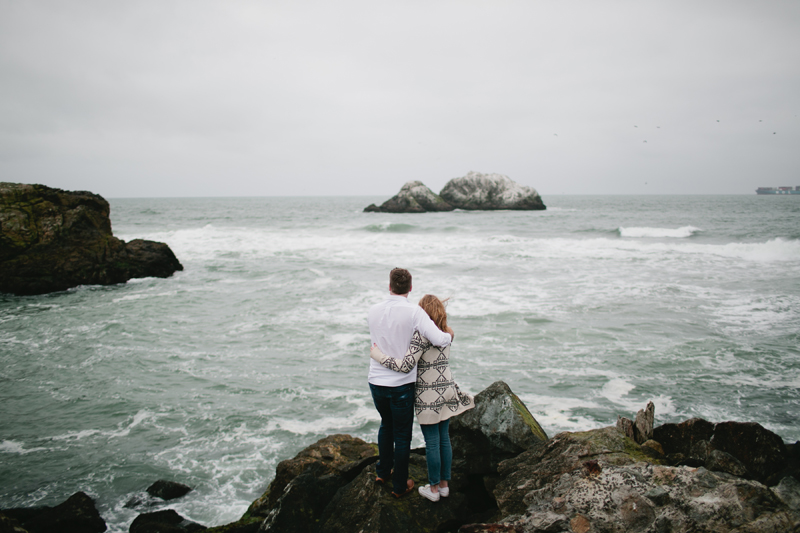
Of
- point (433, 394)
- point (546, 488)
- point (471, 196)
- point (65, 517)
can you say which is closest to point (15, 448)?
point (65, 517)

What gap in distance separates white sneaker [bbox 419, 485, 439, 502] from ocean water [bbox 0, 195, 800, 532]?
273 centimetres

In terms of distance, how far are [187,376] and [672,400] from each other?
8.66 m

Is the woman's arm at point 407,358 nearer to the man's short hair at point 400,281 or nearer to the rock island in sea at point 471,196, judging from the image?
the man's short hair at point 400,281

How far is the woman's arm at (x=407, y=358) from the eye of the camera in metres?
3.26

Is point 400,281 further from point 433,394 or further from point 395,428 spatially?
point 395,428

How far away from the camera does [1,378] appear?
8.30m

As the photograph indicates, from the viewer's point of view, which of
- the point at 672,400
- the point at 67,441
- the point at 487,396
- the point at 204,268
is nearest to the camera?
the point at 487,396

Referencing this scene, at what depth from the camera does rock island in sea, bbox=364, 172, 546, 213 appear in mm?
68312

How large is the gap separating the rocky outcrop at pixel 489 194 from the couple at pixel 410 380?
68.8 metres

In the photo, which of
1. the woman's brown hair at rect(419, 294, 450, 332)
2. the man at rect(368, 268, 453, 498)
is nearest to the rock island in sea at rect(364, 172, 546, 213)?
the woman's brown hair at rect(419, 294, 450, 332)

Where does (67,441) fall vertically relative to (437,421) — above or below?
below

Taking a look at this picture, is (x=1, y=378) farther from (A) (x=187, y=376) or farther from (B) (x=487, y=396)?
(B) (x=487, y=396)

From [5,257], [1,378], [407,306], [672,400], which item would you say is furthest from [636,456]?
[5,257]

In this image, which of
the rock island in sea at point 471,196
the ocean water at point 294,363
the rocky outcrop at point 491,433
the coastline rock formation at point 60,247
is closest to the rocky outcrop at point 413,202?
the rock island in sea at point 471,196
